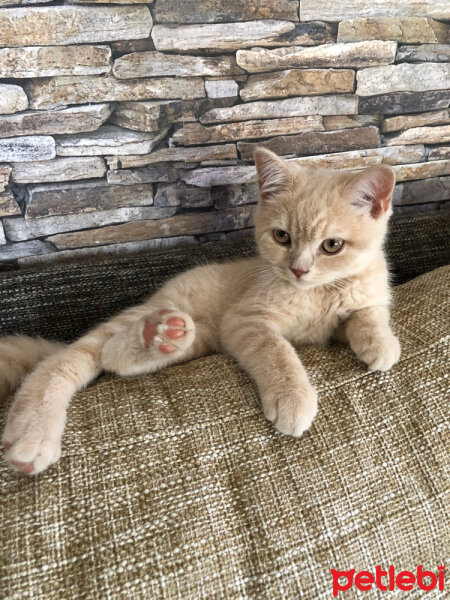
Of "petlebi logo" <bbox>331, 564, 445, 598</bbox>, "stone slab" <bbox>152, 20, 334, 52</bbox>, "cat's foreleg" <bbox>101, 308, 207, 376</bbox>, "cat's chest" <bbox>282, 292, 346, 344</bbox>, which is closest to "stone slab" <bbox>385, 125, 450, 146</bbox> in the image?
"stone slab" <bbox>152, 20, 334, 52</bbox>

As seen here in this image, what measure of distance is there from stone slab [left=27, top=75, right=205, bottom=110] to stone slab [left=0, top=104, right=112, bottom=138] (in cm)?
2

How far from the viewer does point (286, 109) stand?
1440 millimetres

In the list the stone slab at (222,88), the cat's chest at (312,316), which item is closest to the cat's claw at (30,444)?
the cat's chest at (312,316)

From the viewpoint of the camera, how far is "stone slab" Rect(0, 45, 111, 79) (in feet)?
3.83

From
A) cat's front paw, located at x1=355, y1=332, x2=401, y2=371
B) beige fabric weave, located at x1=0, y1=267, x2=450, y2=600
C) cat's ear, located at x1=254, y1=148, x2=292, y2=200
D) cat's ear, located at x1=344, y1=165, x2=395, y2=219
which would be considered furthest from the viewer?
cat's ear, located at x1=254, y1=148, x2=292, y2=200

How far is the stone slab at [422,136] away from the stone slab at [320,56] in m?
0.26

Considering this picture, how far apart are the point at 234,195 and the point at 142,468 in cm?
105

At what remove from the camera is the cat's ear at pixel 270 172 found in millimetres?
1131

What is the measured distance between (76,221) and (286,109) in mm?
774

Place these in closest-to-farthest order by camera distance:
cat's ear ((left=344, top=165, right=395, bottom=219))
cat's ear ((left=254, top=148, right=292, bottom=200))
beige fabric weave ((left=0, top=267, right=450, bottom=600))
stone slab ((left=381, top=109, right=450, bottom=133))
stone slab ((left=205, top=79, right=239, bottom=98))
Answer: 1. beige fabric weave ((left=0, top=267, right=450, bottom=600))
2. cat's ear ((left=344, top=165, right=395, bottom=219))
3. cat's ear ((left=254, top=148, right=292, bottom=200))
4. stone slab ((left=205, top=79, right=239, bottom=98))
5. stone slab ((left=381, top=109, right=450, bottom=133))

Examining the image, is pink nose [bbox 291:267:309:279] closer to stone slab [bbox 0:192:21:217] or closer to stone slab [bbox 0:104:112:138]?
stone slab [bbox 0:104:112:138]

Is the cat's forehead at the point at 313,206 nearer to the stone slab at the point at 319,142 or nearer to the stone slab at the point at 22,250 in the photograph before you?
the stone slab at the point at 319,142

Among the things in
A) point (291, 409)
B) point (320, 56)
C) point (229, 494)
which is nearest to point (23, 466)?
point (229, 494)

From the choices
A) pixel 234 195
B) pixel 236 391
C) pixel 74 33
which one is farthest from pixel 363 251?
pixel 74 33
